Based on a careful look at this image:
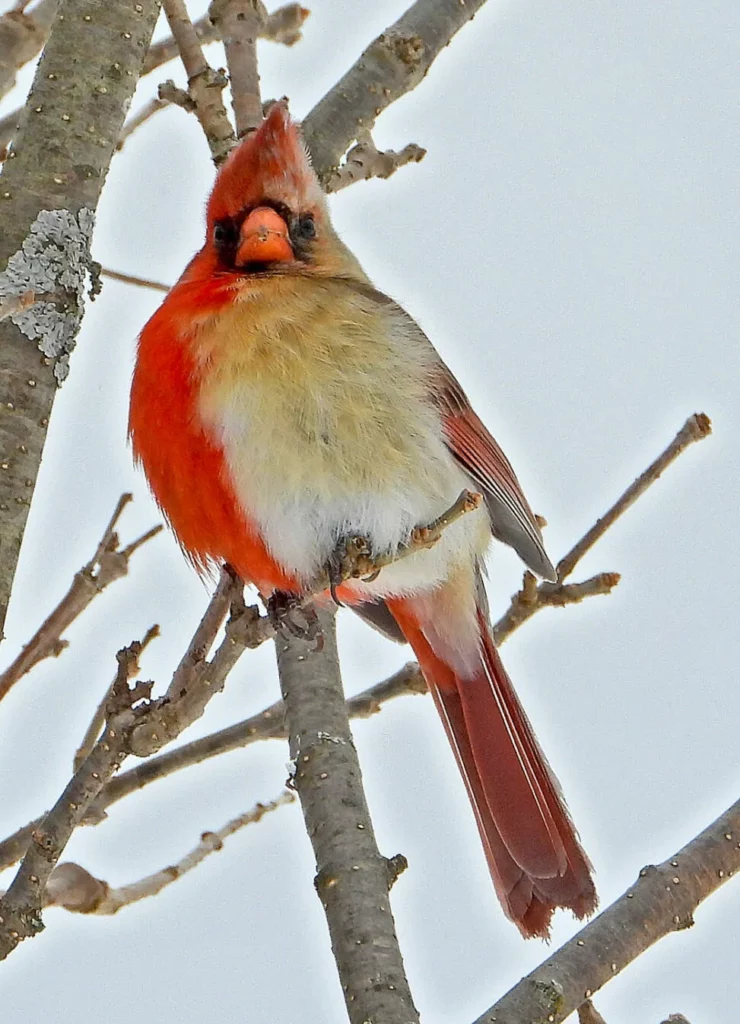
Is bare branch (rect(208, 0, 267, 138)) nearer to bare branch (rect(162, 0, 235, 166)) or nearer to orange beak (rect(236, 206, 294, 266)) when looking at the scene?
bare branch (rect(162, 0, 235, 166))

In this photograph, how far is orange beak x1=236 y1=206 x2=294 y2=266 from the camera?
2326 millimetres

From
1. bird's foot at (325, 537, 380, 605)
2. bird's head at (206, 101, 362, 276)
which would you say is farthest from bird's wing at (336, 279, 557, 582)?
bird's foot at (325, 537, 380, 605)

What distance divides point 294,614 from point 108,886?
47 cm

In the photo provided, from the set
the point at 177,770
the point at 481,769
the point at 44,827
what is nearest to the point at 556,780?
the point at 481,769

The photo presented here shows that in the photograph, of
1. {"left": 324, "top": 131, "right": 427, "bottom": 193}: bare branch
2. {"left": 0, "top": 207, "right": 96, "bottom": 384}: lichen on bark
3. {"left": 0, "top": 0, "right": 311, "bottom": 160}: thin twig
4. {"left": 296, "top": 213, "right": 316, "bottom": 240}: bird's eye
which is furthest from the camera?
{"left": 324, "top": 131, "right": 427, "bottom": 193}: bare branch

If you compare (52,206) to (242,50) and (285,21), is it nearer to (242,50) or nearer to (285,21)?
(242,50)

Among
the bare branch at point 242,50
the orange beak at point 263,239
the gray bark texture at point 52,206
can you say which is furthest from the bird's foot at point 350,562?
the bare branch at point 242,50

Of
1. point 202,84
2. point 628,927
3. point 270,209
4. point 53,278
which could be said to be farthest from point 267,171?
point 628,927

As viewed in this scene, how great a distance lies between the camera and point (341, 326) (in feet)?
7.04

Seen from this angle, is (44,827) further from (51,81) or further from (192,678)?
(51,81)

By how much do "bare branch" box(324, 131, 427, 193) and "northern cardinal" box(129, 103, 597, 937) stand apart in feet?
0.63

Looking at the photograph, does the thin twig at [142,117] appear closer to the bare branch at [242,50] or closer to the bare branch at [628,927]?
the bare branch at [242,50]

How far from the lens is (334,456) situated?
6.64 ft

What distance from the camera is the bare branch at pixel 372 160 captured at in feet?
8.89
